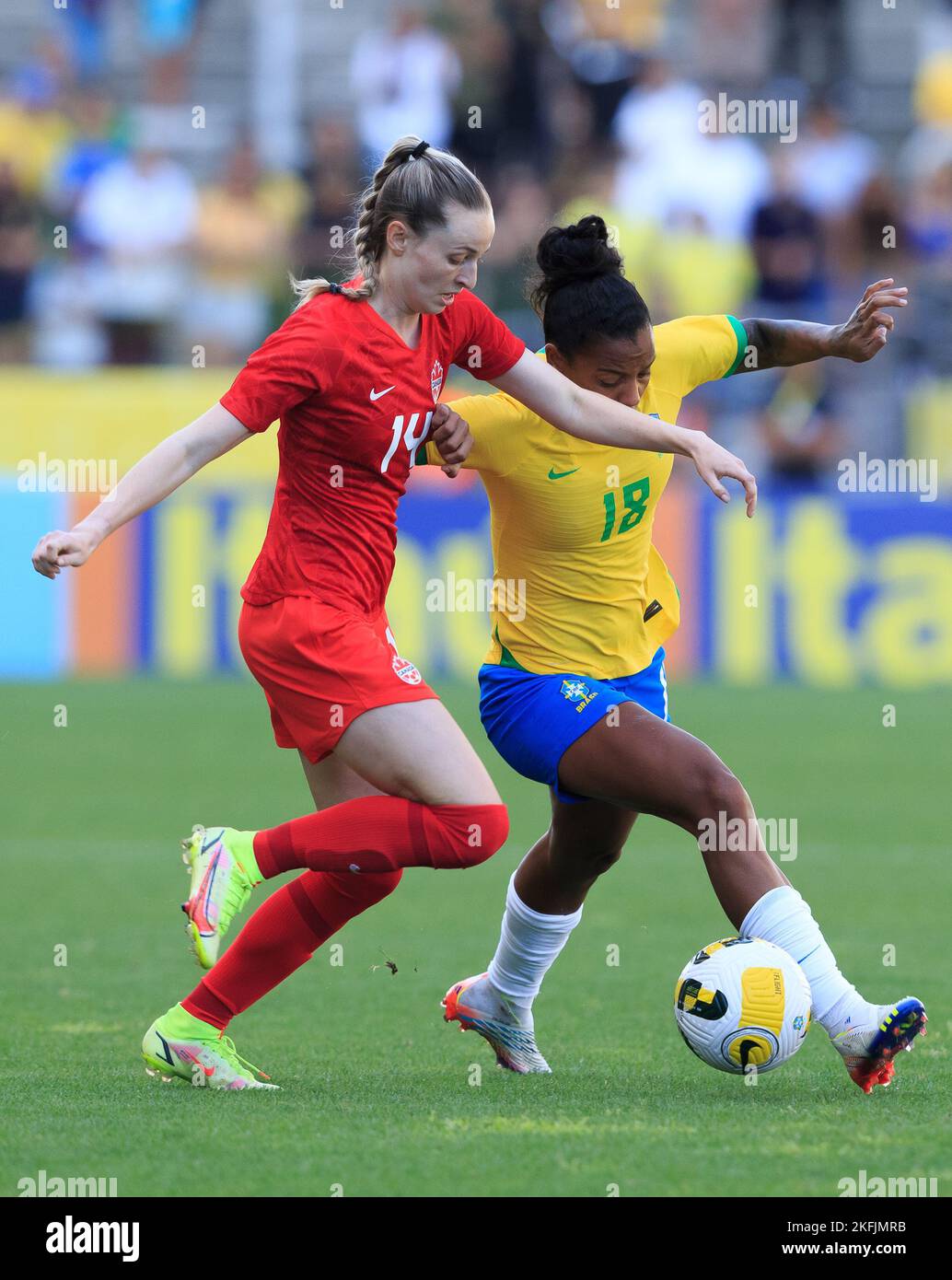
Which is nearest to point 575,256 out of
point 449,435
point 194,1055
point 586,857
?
point 449,435

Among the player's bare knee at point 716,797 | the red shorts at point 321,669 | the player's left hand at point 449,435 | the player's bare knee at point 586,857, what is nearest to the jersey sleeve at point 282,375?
the player's left hand at point 449,435

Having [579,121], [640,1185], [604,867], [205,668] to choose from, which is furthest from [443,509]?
[640,1185]

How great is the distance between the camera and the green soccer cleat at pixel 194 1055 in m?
5.21

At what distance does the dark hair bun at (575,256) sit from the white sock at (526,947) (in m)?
1.68

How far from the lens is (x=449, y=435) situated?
516 centimetres

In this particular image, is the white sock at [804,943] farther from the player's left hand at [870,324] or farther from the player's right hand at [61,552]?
the player's right hand at [61,552]

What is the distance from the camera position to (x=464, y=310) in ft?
17.0

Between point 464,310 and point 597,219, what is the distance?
1.85 feet

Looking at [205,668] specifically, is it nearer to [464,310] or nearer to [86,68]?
[86,68]

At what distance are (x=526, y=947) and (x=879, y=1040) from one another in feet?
3.95

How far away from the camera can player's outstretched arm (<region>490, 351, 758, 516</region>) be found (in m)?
5.12

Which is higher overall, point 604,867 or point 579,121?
point 579,121

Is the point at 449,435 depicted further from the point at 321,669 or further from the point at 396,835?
the point at 396,835

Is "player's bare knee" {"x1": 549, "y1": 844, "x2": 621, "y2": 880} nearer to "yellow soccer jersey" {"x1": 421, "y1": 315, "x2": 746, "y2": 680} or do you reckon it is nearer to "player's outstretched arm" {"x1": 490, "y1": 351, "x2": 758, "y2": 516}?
"yellow soccer jersey" {"x1": 421, "y1": 315, "x2": 746, "y2": 680}
